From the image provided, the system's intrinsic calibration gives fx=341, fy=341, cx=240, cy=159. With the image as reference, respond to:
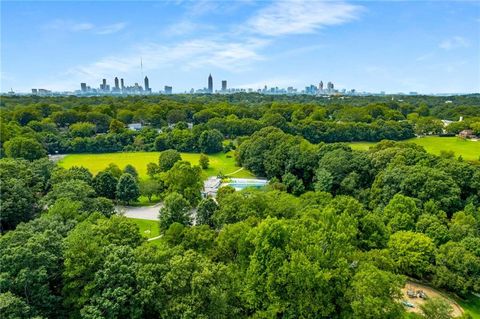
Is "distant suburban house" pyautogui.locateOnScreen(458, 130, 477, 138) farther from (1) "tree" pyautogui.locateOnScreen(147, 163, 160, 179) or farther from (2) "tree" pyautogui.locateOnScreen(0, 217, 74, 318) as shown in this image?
(2) "tree" pyautogui.locateOnScreen(0, 217, 74, 318)

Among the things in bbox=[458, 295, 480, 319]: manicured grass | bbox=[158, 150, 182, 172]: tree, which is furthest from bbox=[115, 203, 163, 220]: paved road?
bbox=[458, 295, 480, 319]: manicured grass

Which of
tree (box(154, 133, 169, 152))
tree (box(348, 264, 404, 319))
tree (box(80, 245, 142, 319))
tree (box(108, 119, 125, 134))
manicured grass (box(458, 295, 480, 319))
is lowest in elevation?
manicured grass (box(458, 295, 480, 319))

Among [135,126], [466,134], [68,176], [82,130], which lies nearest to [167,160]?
[68,176]

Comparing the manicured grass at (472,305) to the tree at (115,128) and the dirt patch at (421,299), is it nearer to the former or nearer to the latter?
the dirt patch at (421,299)

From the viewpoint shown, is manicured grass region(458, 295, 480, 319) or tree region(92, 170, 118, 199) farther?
tree region(92, 170, 118, 199)

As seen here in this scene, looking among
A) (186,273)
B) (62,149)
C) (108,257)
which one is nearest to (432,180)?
(186,273)

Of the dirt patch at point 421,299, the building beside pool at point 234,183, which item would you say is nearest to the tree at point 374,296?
the dirt patch at point 421,299

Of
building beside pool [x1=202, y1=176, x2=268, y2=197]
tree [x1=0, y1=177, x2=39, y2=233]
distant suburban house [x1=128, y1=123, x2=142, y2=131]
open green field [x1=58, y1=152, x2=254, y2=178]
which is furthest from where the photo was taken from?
distant suburban house [x1=128, y1=123, x2=142, y2=131]
